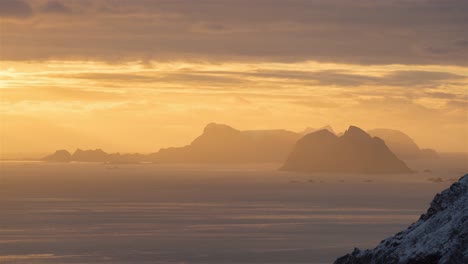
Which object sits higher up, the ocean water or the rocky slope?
the ocean water

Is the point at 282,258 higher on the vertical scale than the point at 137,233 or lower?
lower

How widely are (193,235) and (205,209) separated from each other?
4758 centimetres

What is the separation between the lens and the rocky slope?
20.5 m

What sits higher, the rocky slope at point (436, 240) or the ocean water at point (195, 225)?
the ocean water at point (195, 225)

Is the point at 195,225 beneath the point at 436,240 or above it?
above

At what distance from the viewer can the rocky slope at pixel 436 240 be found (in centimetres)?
2048

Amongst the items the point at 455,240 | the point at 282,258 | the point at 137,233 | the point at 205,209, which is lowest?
the point at 455,240

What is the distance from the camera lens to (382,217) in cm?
12694

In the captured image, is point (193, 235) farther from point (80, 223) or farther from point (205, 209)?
point (205, 209)

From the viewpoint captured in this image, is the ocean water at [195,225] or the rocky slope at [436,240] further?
the ocean water at [195,225]

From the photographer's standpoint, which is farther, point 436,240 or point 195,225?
point 195,225

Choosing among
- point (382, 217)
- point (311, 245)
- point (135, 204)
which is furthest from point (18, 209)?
point (311, 245)

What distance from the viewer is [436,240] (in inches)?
833

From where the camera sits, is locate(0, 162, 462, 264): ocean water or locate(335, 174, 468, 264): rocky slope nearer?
locate(335, 174, 468, 264): rocky slope
